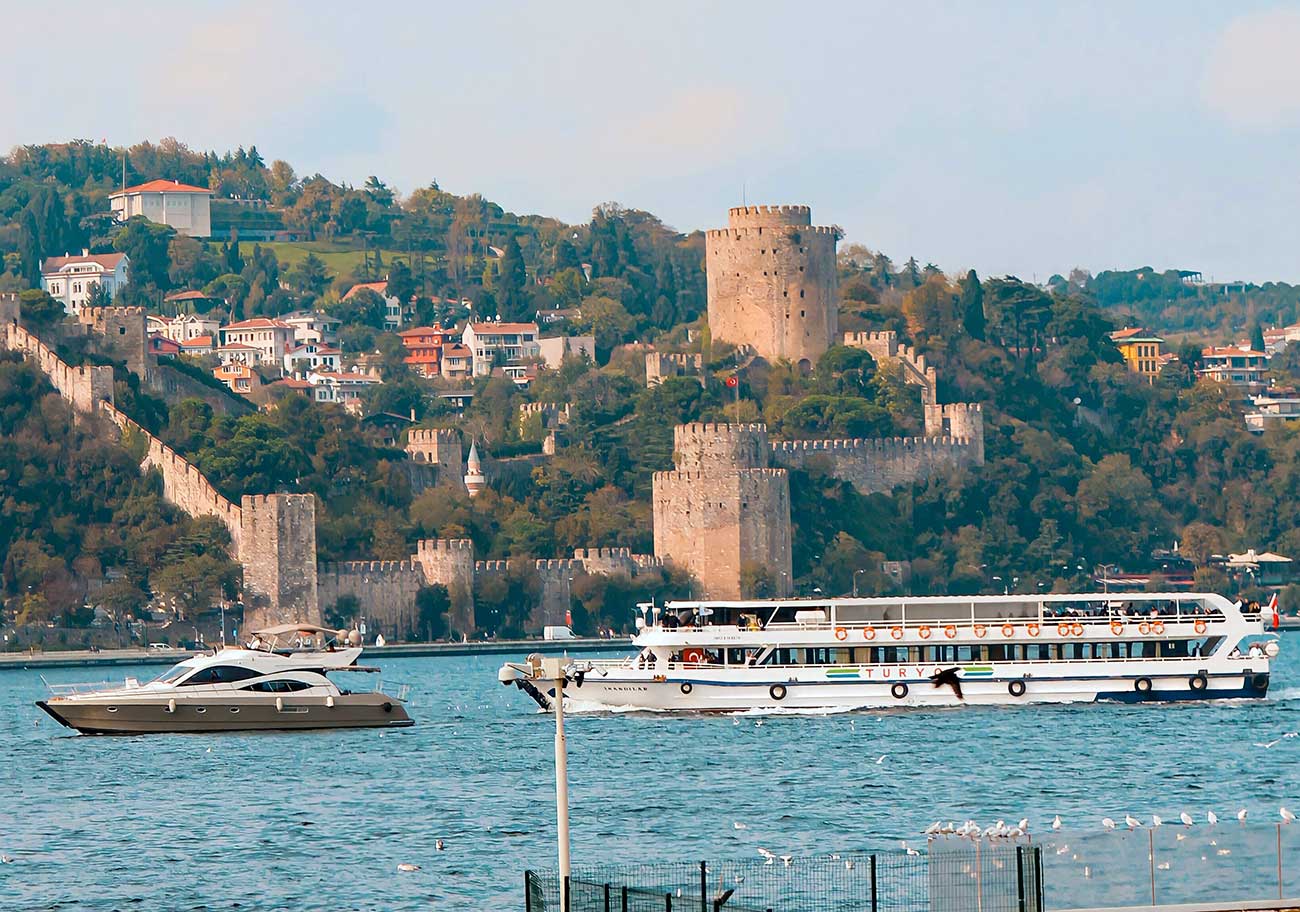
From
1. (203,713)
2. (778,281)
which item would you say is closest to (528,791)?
(203,713)

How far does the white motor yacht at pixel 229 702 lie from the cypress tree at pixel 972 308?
280 feet

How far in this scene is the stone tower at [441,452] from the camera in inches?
4946

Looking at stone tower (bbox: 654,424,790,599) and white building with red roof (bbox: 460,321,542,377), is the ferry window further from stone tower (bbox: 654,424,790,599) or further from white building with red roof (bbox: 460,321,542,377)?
white building with red roof (bbox: 460,321,542,377)

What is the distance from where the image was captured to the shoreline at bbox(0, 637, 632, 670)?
100 metres

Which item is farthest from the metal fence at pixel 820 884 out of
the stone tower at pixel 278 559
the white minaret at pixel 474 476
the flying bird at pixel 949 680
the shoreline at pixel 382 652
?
the white minaret at pixel 474 476

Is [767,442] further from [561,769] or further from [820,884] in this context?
[561,769]

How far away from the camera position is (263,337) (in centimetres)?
18138

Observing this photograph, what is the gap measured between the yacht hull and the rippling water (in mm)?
375

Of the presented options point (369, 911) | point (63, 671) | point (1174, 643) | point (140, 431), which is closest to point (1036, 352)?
point (140, 431)

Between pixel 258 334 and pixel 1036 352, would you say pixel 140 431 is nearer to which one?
pixel 1036 352

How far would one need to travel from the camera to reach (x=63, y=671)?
98.6 m

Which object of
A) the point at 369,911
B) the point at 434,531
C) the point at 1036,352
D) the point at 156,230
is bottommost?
the point at 369,911

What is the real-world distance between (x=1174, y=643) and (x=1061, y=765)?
40.4ft

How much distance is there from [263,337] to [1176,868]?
510 ft
